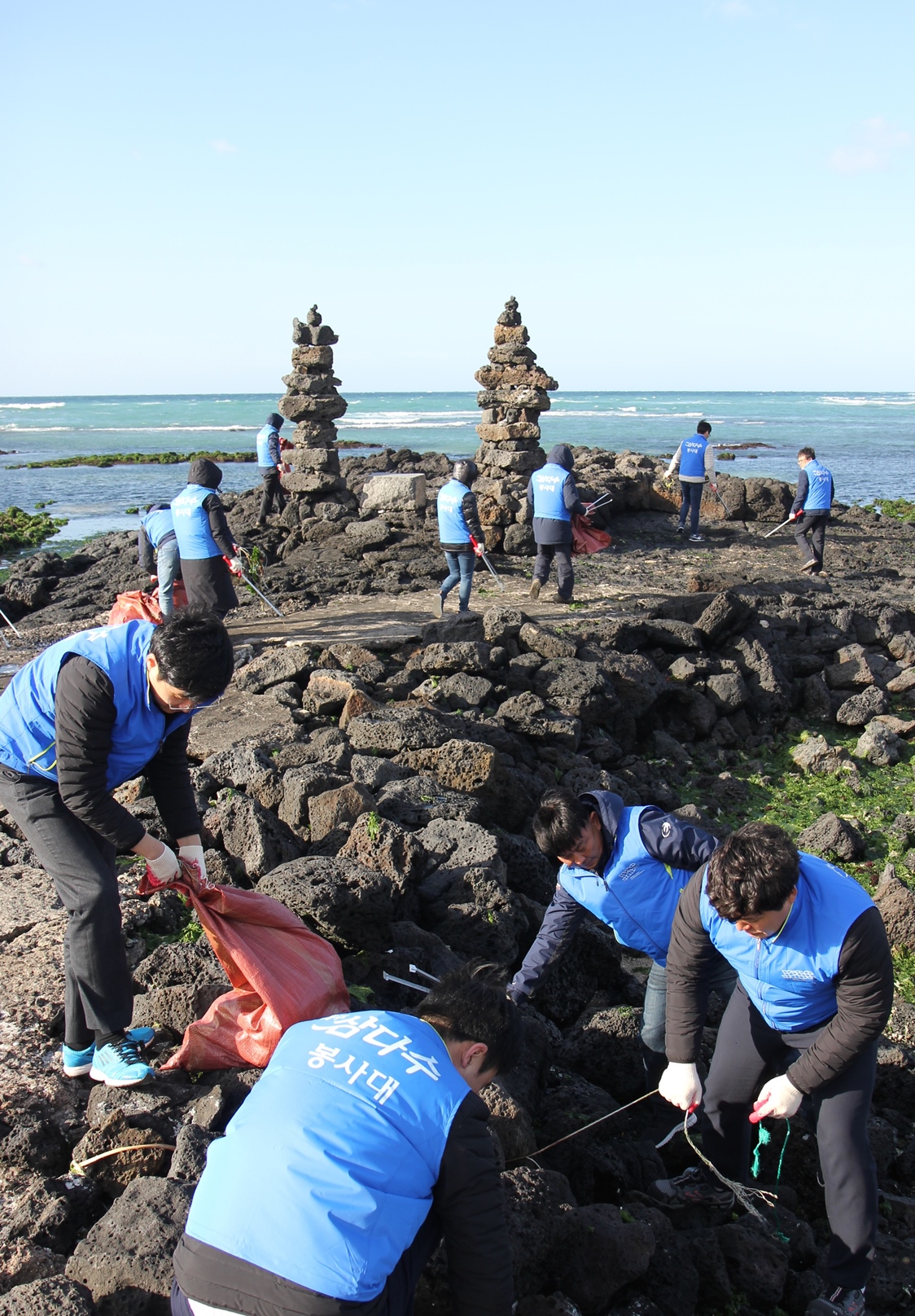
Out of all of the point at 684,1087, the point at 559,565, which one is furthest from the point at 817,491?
the point at 684,1087

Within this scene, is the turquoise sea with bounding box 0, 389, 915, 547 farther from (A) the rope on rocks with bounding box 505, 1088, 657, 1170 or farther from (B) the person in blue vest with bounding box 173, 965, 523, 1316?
(B) the person in blue vest with bounding box 173, 965, 523, 1316

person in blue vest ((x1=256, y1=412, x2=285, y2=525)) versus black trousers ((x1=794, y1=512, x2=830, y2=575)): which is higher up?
person in blue vest ((x1=256, y1=412, x2=285, y2=525))

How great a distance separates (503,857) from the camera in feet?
20.5

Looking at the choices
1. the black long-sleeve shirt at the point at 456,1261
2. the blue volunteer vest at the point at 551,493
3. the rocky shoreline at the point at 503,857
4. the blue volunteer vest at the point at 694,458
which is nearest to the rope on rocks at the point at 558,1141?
the rocky shoreline at the point at 503,857

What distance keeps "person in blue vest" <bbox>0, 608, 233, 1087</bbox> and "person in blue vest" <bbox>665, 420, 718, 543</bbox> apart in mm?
14693

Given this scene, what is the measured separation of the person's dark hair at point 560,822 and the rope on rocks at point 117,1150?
1.72 metres

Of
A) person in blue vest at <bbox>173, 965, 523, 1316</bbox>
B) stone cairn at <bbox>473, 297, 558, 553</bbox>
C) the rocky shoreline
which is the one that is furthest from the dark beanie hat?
stone cairn at <bbox>473, 297, 558, 553</bbox>

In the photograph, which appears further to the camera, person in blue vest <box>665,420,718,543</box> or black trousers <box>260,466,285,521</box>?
black trousers <box>260,466,285,521</box>

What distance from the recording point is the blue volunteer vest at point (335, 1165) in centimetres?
209

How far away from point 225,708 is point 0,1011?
4.59 meters

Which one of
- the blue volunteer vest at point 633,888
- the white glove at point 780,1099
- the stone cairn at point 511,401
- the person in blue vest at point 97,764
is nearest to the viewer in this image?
the white glove at point 780,1099

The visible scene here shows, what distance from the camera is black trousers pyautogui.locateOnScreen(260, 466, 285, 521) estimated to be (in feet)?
60.4

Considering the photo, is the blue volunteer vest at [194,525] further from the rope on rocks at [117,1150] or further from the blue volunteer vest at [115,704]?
the rope on rocks at [117,1150]

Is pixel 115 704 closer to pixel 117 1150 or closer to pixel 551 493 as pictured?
pixel 117 1150
